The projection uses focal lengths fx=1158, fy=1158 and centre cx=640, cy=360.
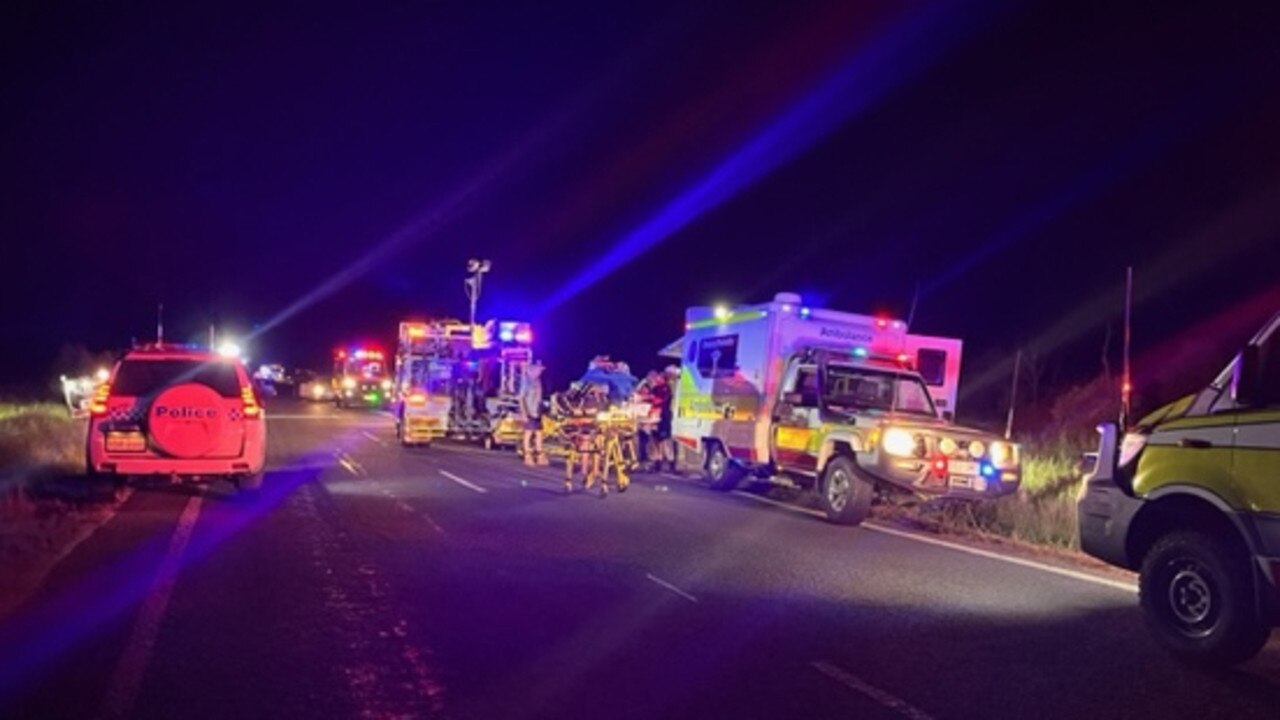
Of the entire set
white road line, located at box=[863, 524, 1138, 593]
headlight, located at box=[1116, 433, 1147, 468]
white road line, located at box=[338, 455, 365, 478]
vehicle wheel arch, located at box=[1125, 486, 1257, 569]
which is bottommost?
white road line, located at box=[338, 455, 365, 478]

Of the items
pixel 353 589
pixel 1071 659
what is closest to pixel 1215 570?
pixel 1071 659

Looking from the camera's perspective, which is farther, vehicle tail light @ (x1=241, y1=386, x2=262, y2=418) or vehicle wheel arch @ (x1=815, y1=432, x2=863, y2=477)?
vehicle tail light @ (x1=241, y1=386, x2=262, y2=418)

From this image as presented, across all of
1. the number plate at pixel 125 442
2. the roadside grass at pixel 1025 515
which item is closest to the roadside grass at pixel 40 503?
the number plate at pixel 125 442

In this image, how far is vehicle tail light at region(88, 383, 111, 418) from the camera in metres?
14.0

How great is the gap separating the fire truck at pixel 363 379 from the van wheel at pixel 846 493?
3509cm

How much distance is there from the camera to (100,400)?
1409cm

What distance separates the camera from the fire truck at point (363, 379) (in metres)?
48.2

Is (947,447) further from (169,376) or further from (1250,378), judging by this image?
(169,376)

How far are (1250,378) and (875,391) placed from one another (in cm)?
923

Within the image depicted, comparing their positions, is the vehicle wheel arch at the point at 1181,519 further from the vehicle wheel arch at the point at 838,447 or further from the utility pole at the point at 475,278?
the utility pole at the point at 475,278

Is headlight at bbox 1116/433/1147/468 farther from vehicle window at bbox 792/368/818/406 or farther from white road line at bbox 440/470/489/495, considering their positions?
white road line at bbox 440/470/489/495

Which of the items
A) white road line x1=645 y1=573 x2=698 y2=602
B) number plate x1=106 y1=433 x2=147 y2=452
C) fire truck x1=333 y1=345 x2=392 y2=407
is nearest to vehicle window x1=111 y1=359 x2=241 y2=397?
number plate x1=106 y1=433 x2=147 y2=452

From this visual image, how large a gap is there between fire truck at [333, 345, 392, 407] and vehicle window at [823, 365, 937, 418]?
34.1 metres

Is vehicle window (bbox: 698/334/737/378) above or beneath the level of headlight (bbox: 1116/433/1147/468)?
above
